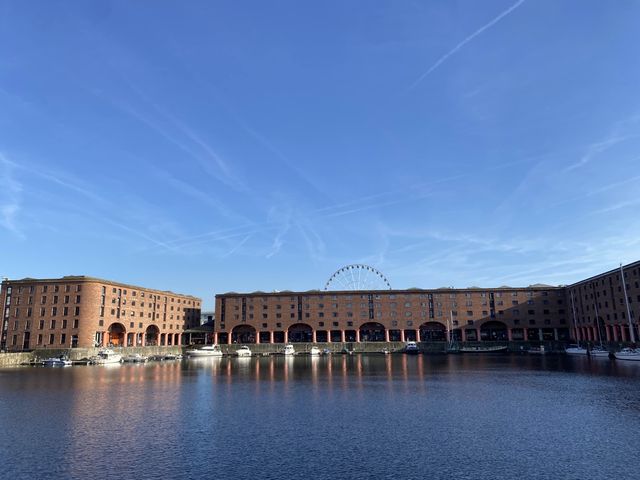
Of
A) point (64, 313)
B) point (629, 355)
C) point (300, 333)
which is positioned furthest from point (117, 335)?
point (629, 355)

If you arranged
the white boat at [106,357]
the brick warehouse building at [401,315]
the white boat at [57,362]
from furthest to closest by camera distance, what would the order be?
the brick warehouse building at [401,315] < the white boat at [106,357] < the white boat at [57,362]

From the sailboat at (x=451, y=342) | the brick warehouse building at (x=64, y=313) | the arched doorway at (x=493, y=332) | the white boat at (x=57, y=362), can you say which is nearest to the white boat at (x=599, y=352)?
the sailboat at (x=451, y=342)

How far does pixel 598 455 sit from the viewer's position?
85.8 feet

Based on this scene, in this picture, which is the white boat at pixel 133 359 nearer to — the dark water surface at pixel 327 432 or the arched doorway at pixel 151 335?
the arched doorway at pixel 151 335

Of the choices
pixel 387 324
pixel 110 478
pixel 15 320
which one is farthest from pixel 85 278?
pixel 110 478

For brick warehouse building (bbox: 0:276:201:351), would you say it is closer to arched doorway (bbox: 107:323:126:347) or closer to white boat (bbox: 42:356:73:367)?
arched doorway (bbox: 107:323:126:347)

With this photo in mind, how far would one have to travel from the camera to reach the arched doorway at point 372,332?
533ft

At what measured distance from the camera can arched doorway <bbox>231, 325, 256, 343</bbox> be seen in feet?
544

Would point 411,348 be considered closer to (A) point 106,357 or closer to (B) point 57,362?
(A) point 106,357

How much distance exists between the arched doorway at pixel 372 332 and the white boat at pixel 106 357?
253 feet

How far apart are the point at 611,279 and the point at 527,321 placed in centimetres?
3453

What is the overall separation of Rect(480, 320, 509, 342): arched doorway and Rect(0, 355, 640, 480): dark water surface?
103593 mm

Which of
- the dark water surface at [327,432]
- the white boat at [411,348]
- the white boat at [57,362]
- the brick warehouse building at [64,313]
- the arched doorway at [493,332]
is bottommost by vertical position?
the dark water surface at [327,432]

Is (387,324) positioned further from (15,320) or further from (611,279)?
(15,320)
